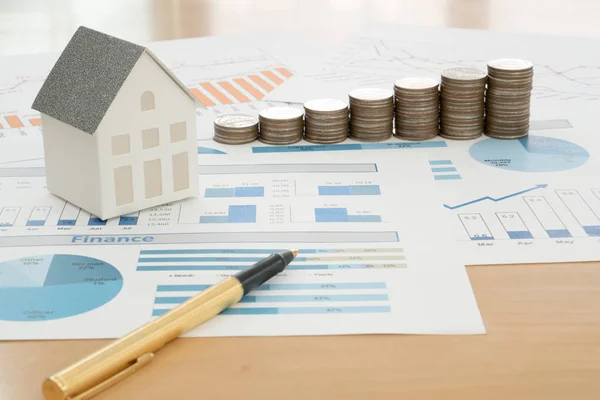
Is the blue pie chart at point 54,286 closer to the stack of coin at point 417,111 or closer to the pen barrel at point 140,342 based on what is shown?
the pen barrel at point 140,342

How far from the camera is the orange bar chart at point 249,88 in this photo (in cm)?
138

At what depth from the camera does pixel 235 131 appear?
1210 mm

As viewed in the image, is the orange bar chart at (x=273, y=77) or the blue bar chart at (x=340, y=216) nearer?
the blue bar chart at (x=340, y=216)

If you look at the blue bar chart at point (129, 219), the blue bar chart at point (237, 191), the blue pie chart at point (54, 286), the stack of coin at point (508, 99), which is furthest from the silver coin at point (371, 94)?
the blue pie chart at point (54, 286)

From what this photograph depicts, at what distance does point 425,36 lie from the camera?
1.68 meters

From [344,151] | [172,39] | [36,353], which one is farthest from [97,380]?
[172,39]

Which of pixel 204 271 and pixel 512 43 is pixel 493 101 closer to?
pixel 512 43

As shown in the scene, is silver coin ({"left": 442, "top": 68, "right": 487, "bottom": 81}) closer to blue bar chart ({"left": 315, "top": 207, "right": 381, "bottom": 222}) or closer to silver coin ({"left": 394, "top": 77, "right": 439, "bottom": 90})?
silver coin ({"left": 394, "top": 77, "right": 439, "bottom": 90})

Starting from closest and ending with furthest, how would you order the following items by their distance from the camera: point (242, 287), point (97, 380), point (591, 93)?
point (97, 380)
point (242, 287)
point (591, 93)

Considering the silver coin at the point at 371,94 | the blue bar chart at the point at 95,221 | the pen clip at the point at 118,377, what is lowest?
the blue bar chart at the point at 95,221

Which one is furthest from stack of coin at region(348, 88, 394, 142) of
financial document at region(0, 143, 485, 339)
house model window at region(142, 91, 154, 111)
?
house model window at region(142, 91, 154, 111)

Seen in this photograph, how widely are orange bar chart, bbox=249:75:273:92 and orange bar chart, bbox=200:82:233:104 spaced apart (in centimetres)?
6

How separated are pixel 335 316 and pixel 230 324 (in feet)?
0.28

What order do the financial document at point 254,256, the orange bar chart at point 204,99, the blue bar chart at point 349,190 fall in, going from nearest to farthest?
the financial document at point 254,256 → the blue bar chart at point 349,190 → the orange bar chart at point 204,99
